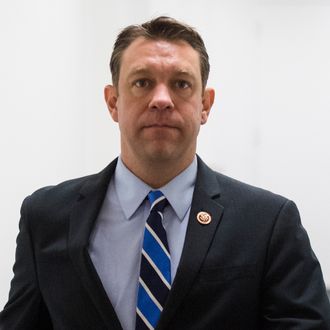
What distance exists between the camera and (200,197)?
1.13 metres

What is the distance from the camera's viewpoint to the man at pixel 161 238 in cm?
103

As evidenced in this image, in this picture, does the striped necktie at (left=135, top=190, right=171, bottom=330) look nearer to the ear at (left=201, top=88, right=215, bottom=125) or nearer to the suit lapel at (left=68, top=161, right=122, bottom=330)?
the suit lapel at (left=68, top=161, right=122, bottom=330)

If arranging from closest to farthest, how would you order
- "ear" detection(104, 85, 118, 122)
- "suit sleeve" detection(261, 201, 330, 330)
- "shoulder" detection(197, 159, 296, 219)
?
"suit sleeve" detection(261, 201, 330, 330), "shoulder" detection(197, 159, 296, 219), "ear" detection(104, 85, 118, 122)

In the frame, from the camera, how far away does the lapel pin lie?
1093mm

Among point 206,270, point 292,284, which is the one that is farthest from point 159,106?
point 292,284

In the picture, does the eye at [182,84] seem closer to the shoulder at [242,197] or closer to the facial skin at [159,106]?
the facial skin at [159,106]

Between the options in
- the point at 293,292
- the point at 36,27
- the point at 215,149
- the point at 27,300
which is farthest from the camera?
the point at 215,149

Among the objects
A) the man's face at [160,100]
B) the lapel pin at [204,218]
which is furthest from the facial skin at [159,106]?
the lapel pin at [204,218]

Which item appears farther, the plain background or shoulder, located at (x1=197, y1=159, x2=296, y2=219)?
the plain background

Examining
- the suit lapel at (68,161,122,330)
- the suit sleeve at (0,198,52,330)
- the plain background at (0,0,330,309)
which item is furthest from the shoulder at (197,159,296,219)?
the plain background at (0,0,330,309)

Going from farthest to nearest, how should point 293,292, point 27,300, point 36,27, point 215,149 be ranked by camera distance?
point 215,149
point 36,27
point 27,300
point 293,292

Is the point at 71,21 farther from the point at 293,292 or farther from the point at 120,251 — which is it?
the point at 293,292

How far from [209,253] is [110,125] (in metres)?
1.12

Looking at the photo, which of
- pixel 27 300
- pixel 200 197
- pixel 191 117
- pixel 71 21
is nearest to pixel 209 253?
pixel 200 197
